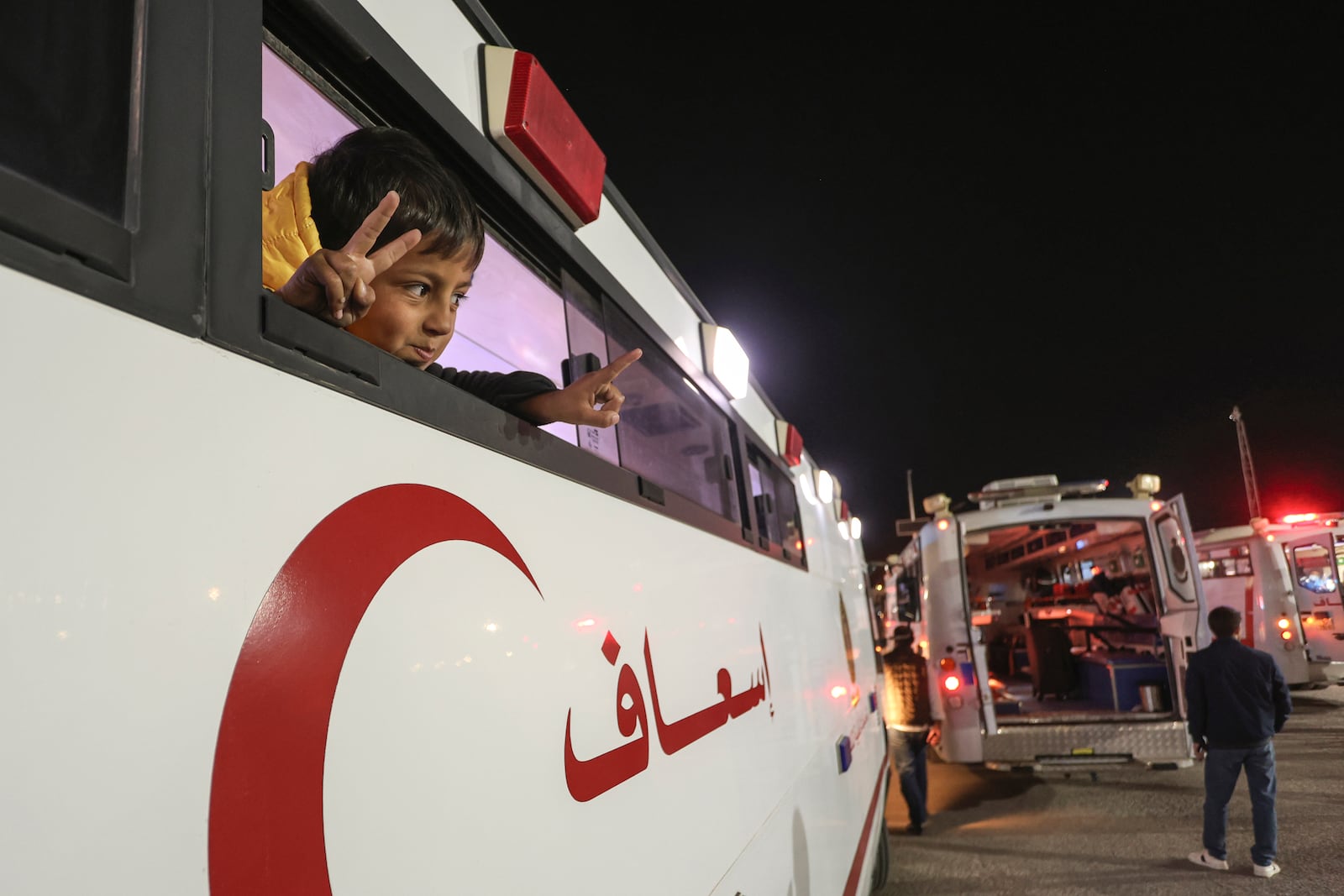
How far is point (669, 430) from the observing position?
241cm

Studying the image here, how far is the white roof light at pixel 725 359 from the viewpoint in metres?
2.85

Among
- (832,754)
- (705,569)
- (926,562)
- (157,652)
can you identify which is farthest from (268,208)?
(926,562)

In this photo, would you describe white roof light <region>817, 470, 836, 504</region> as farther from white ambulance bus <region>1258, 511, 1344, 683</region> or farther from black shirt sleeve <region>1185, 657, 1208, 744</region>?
white ambulance bus <region>1258, 511, 1344, 683</region>

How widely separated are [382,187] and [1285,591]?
564 inches

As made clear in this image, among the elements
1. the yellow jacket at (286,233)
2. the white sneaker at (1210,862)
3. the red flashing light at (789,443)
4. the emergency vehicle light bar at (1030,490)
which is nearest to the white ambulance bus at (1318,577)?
the emergency vehicle light bar at (1030,490)

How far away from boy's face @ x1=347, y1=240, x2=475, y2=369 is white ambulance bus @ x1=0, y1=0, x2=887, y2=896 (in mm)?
189

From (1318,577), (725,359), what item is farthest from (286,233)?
(1318,577)

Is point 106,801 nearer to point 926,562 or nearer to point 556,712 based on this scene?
point 556,712

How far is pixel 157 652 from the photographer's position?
2.09 feet

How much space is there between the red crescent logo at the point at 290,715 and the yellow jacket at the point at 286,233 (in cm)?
34

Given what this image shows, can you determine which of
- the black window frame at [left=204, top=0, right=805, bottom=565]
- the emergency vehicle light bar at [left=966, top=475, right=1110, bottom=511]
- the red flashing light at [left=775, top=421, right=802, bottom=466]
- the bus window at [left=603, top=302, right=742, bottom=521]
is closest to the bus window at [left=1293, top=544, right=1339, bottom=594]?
the emergency vehicle light bar at [left=966, top=475, right=1110, bottom=511]

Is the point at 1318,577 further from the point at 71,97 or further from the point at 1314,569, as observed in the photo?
the point at 71,97

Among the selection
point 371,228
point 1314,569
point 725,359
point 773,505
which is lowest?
point 1314,569

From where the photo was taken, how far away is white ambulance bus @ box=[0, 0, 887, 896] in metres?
0.58
